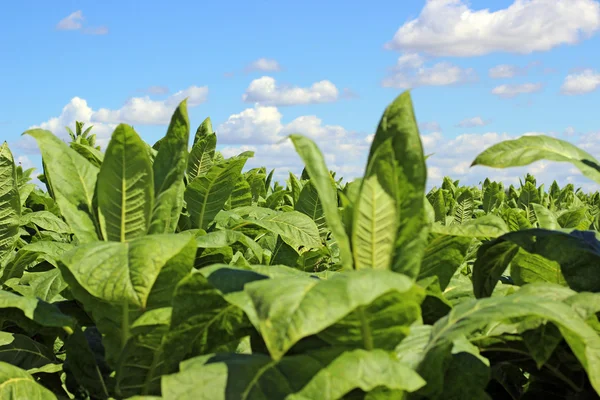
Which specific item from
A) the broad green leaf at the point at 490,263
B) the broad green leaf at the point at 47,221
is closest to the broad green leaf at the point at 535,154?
the broad green leaf at the point at 490,263

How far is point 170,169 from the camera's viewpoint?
2.13 m

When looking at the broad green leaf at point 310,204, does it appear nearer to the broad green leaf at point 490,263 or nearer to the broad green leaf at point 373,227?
the broad green leaf at point 490,263

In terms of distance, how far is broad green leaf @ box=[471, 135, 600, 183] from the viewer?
74.6 inches

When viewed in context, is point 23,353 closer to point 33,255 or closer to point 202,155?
point 33,255

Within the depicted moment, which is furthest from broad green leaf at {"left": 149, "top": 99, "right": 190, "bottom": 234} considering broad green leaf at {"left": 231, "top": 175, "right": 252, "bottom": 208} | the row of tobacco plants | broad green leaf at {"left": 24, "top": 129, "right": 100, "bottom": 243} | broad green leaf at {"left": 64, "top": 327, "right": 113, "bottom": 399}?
broad green leaf at {"left": 231, "top": 175, "right": 252, "bottom": 208}

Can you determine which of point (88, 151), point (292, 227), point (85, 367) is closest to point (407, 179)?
point (85, 367)

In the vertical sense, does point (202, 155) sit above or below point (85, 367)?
above

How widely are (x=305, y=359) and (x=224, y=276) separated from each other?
0.29 metres

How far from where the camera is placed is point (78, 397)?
2.29 metres

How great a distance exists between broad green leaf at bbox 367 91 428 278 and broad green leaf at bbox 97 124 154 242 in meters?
0.71

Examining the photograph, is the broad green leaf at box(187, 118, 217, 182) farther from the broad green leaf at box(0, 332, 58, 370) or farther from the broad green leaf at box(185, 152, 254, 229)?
the broad green leaf at box(0, 332, 58, 370)

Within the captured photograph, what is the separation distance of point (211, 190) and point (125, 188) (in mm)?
947

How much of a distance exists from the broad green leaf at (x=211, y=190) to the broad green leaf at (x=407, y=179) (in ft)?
4.09

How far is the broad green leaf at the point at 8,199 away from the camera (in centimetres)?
292
